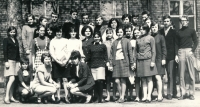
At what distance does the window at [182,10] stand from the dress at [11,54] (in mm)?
5852

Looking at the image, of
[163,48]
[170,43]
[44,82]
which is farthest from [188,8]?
[44,82]

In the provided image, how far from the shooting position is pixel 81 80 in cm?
709

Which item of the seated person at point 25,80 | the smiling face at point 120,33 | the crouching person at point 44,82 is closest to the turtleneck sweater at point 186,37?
the smiling face at point 120,33

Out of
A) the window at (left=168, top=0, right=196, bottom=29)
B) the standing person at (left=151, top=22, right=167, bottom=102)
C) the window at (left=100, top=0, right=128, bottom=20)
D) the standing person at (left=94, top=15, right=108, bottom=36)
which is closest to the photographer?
the standing person at (left=151, top=22, right=167, bottom=102)

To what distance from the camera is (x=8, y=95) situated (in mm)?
7285

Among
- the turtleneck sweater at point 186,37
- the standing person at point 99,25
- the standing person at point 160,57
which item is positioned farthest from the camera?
the standing person at point 99,25

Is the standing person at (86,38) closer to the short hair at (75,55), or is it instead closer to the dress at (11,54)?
the short hair at (75,55)

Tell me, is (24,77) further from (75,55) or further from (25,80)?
(75,55)

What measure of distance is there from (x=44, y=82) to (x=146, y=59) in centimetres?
245

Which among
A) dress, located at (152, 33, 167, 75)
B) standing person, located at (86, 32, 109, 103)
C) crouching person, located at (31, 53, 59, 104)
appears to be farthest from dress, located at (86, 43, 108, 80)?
dress, located at (152, 33, 167, 75)

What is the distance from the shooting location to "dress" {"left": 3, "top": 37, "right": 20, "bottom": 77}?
7.28m

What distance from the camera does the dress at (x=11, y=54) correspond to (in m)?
7.28

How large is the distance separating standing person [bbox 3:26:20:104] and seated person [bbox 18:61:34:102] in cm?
17

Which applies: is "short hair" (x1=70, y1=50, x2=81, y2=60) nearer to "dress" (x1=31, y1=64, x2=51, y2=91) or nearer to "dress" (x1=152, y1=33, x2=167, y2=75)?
"dress" (x1=31, y1=64, x2=51, y2=91)
